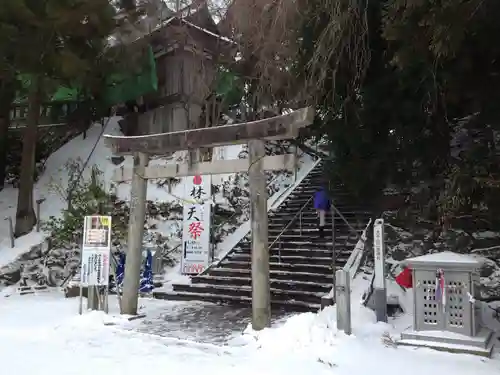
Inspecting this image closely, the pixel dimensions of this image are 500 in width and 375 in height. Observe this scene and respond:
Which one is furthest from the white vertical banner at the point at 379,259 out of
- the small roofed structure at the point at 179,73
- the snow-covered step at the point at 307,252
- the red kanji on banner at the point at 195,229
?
the small roofed structure at the point at 179,73

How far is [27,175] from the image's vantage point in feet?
46.2

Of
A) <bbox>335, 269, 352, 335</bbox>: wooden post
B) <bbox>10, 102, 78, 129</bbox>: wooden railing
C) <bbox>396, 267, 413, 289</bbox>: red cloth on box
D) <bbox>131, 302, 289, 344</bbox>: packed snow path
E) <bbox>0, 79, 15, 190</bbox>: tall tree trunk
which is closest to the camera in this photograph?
<bbox>335, 269, 352, 335</bbox>: wooden post

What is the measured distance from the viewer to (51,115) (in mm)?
19062

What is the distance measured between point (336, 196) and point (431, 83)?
3.87 meters

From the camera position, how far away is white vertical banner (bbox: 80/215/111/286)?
29.6ft

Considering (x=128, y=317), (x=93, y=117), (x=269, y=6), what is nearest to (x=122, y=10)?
(x=93, y=117)

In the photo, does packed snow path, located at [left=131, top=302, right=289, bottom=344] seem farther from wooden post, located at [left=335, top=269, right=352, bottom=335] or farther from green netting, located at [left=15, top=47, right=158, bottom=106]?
green netting, located at [left=15, top=47, right=158, bottom=106]

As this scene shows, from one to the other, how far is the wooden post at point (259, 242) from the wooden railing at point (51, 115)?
1305cm

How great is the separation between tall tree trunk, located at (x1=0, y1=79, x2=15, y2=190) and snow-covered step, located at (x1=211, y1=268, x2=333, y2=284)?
812 centimetres

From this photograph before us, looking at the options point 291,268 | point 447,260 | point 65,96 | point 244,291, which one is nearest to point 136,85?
point 65,96

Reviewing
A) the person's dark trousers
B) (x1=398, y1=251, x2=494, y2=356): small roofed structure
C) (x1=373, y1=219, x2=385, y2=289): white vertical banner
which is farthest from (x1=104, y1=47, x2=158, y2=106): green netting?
(x1=398, y1=251, x2=494, y2=356): small roofed structure

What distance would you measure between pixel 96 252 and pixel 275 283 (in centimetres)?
378

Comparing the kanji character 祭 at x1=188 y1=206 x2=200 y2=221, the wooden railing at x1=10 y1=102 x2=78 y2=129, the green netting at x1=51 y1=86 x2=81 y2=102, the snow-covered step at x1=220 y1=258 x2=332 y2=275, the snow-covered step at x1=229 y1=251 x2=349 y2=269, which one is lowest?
the snow-covered step at x1=220 y1=258 x2=332 y2=275

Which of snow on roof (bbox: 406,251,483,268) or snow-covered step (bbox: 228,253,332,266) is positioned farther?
snow-covered step (bbox: 228,253,332,266)
